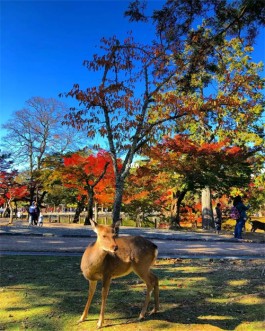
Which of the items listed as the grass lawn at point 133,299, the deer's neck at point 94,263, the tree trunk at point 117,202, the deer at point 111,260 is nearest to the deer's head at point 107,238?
the deer at point 111,260

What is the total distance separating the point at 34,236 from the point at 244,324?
10.7 metres

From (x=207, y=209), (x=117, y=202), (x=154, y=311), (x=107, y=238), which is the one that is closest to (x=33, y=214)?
(x=207, y=209)

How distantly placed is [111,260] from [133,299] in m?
1.13

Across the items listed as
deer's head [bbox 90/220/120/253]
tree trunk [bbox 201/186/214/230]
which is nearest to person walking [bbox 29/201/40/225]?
tree trunk [bbox 201/186/214/230]

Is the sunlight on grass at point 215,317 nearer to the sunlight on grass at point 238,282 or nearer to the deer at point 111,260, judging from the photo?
the deer at point 111,260

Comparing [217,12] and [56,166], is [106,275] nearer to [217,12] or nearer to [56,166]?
[217,12]

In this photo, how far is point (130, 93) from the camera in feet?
31.8

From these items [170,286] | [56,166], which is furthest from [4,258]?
[56,166]

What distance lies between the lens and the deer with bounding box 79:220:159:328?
12.8ft

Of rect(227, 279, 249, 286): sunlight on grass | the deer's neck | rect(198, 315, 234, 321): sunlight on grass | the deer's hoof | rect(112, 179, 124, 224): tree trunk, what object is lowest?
rect(198, 315, 234, 321): sunlight on grass

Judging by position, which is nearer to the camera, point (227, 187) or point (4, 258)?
point (4, 258)

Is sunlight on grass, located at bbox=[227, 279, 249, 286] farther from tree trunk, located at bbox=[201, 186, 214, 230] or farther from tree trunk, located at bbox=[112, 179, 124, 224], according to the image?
tree trunk, located at bbox=[201, 186, 214, 230]

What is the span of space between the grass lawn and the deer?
0.96 ft

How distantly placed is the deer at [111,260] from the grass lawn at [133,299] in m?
0.29
